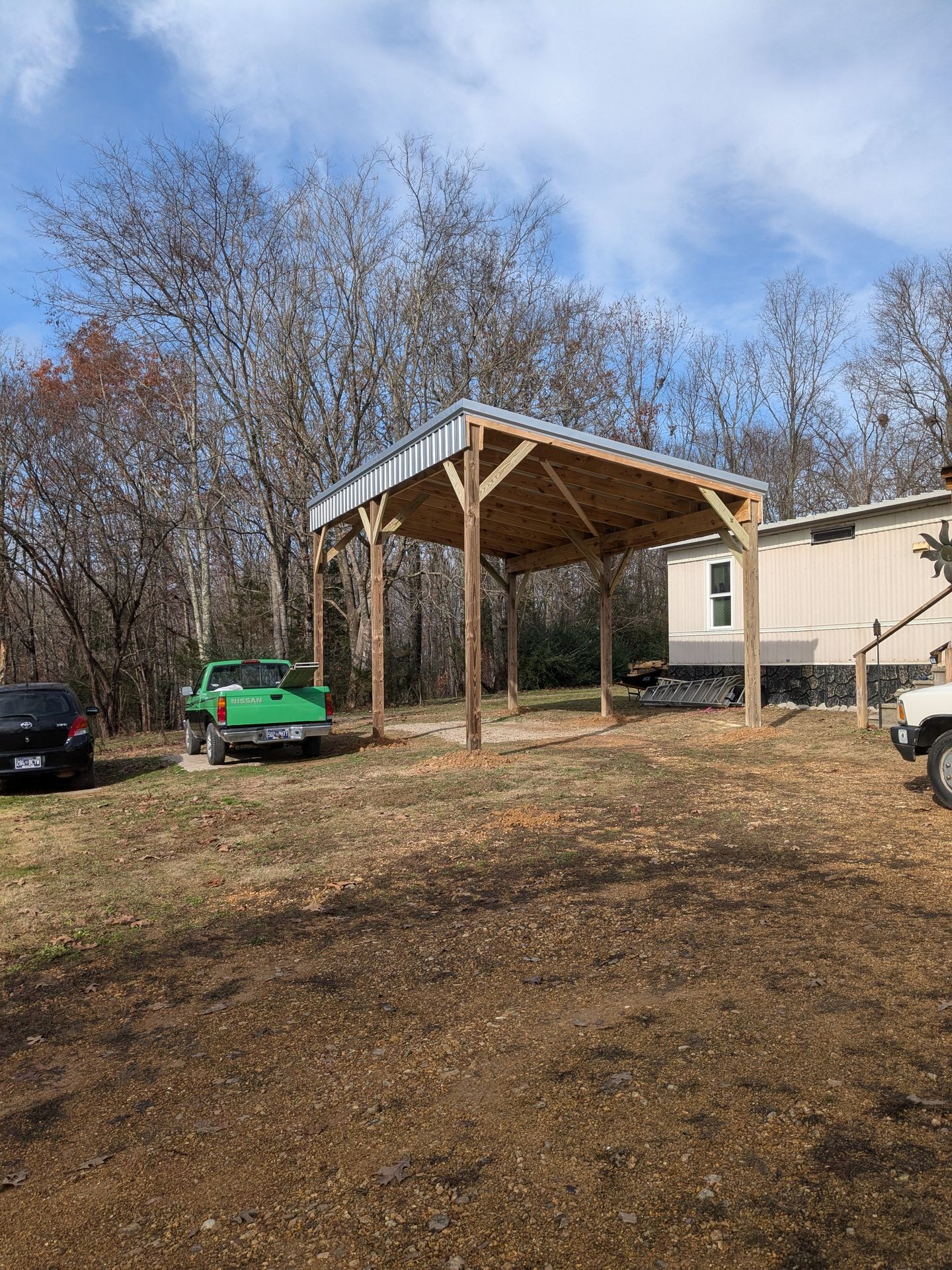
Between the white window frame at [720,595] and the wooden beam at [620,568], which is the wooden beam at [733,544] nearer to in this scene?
the wooden beam at [620,568]

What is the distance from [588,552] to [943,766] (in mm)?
9176

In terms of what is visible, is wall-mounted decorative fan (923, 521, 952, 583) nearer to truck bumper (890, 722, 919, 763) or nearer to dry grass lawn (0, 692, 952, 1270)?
truck bumper (890, 722, 919, 763)

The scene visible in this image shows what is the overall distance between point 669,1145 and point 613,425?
29.6 m

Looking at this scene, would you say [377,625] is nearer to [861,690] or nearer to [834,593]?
[861,690]

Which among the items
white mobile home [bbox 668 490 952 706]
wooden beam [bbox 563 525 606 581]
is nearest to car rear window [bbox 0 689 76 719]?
wooden beam [bbox 563 525 606 581]

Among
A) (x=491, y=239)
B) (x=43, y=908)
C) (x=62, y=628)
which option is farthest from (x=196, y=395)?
(x=43, y=908)

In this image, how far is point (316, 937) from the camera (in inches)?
190

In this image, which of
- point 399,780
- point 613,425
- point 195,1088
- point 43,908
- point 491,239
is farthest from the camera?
point 613,425

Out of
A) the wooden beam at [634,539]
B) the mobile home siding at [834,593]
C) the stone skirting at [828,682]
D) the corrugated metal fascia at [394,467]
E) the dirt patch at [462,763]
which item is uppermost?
the corrugated metal fascia at [394,467]

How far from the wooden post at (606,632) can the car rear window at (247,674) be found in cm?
622

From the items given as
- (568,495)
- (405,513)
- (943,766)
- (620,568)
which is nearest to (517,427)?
(568,495)

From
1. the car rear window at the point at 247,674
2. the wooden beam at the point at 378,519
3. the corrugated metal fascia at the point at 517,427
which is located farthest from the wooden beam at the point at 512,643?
the car rear window at the point at 247,674

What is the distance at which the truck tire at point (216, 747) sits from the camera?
39.3ft

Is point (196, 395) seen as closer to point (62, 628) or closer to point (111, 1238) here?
point (62, 628)
